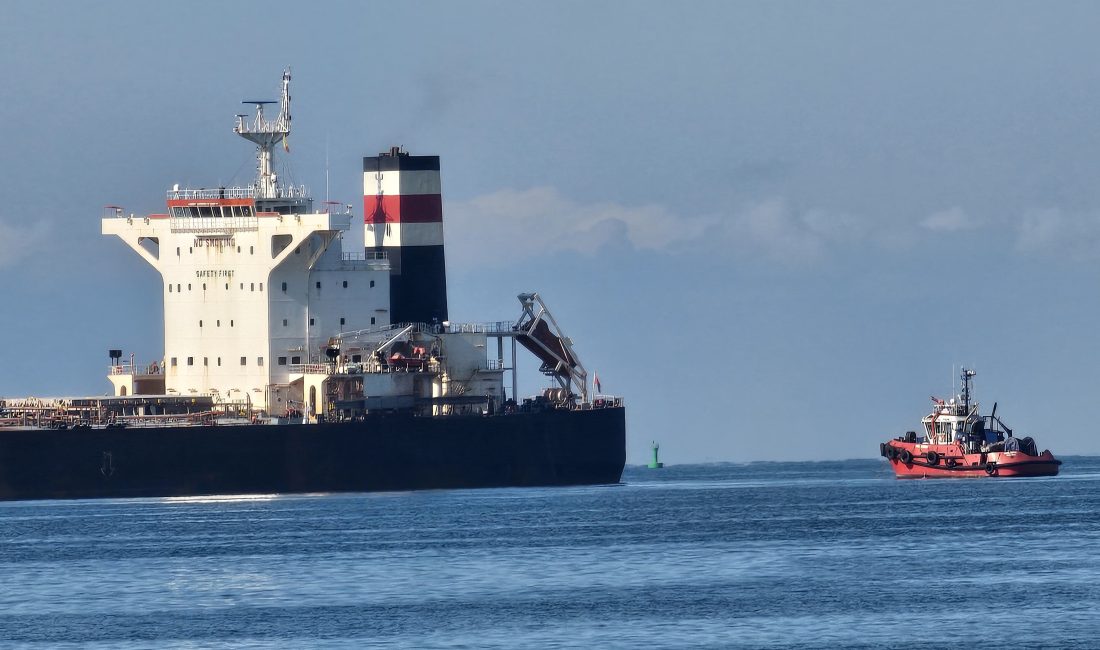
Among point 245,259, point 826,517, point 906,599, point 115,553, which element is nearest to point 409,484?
point 245,259

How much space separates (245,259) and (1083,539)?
2923 cm

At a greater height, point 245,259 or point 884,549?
point 245,259

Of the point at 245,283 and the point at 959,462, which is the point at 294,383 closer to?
the point at 245,283

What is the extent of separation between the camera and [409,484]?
71.2 m

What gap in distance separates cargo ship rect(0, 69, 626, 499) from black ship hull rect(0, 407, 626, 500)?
58 millimetres

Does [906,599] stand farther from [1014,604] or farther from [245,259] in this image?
[245,259]

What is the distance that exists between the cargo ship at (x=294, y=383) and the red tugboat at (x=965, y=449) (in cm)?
1724

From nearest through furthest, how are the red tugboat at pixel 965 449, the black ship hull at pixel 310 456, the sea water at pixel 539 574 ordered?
1. the sea water at pixel 539 574
2. the black ship hull at pixel 310 456
3. the red tugboat at pixel 965 449

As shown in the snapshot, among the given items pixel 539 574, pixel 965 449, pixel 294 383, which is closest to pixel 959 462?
pixel 965 449

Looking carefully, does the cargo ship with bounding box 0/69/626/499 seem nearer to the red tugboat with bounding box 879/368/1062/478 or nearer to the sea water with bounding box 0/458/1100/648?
the sea water with bounding box 0/458/1100/648

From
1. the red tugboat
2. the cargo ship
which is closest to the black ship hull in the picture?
the cargo ship

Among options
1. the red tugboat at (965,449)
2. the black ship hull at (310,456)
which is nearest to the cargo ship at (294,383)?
the black ship hull at (310,456)

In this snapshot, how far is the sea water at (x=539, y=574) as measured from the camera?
1518 inches

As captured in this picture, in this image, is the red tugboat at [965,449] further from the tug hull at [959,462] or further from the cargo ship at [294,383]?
the cargo ship at [294,383]
